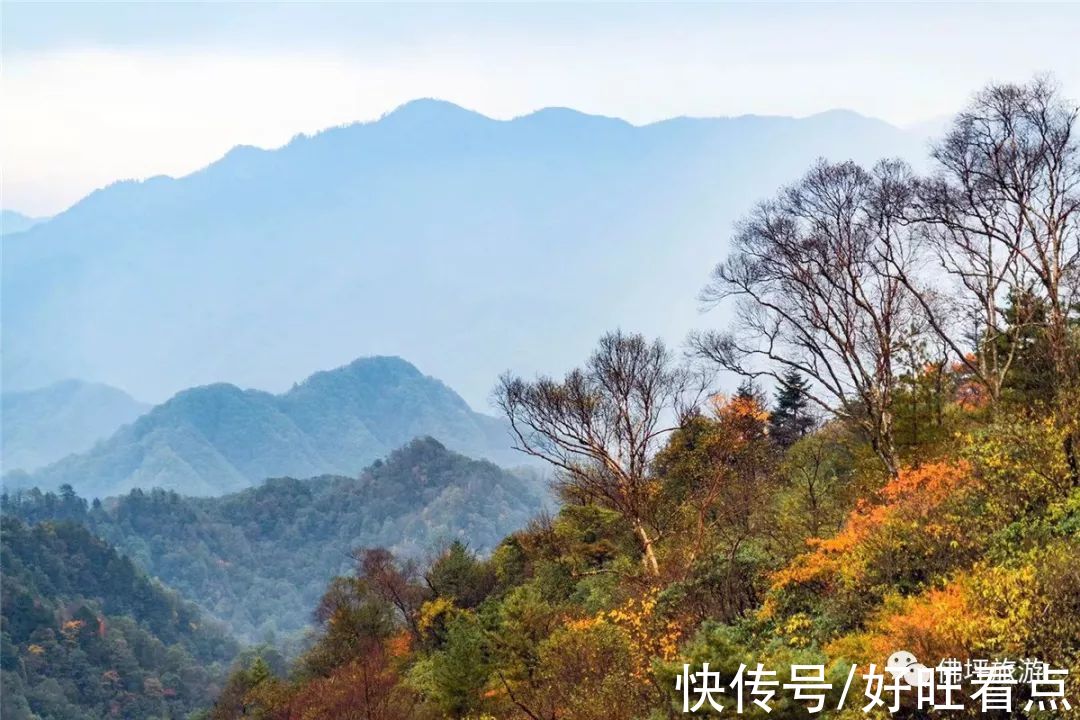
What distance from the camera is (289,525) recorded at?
7648 inches

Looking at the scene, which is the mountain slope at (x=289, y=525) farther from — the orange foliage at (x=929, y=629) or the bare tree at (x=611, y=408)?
the orange foliage at (x=929, y=629)

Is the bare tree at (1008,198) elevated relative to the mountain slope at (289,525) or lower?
elevated

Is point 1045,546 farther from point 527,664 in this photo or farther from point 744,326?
point 527,664

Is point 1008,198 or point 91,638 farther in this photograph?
point 91,638

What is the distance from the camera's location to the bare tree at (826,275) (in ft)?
70.9

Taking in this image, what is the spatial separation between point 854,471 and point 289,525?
181 m

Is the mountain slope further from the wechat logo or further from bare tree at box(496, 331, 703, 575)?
the wechat logo

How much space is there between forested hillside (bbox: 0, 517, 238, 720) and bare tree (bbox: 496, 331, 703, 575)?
261 ft

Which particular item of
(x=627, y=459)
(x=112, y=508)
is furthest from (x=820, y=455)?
(x=112, y=508)

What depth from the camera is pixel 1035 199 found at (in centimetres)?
2111

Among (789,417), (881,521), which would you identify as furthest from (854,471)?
(789,417)

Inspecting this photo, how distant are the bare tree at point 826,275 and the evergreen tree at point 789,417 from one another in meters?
20.0

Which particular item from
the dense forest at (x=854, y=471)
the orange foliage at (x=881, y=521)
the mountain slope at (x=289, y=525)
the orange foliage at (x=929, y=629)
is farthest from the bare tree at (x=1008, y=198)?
the mountain slope at (x=289, y=525)

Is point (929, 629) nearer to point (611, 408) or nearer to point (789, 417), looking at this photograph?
point (611, 408)
